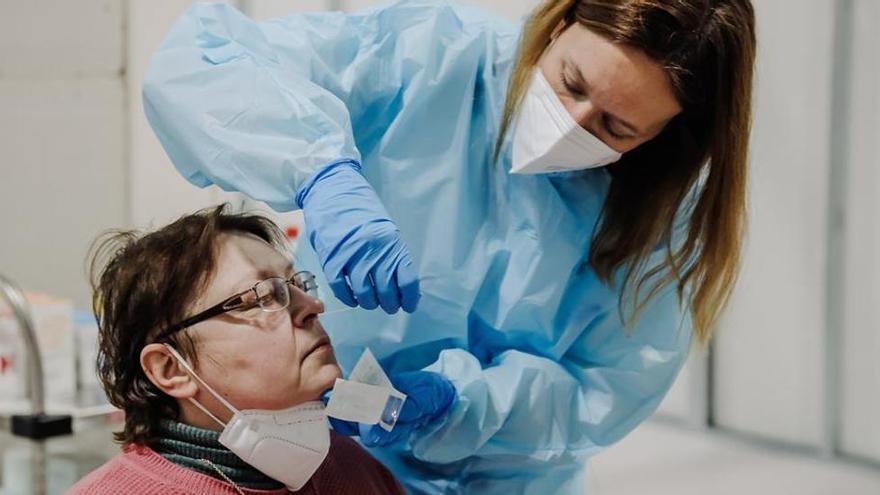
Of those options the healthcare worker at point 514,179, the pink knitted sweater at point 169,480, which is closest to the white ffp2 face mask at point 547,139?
the healthcare worker at point 514,179

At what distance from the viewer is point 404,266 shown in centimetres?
116

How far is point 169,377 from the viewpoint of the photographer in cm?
130

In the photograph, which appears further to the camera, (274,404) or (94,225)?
(94,225)

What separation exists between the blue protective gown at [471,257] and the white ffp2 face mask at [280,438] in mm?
160

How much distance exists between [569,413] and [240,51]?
25.1 inches

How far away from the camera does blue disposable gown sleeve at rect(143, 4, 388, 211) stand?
3.97ft

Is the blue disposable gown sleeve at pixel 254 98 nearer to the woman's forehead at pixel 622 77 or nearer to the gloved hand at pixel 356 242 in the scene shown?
the gloved hand at pixel 356 242

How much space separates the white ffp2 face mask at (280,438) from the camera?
126cm

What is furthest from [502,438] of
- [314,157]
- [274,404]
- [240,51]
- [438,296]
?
[240,51]

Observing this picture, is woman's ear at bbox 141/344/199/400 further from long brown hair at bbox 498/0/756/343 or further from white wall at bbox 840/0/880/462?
white wall at bbox 840/0/880/462

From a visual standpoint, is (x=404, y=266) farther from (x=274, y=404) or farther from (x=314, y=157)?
(x=274, y=404)

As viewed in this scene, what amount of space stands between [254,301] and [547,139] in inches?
15.9

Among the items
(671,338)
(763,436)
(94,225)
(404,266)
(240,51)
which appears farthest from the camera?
(94,225)

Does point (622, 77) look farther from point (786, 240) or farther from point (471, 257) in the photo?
point (786, 240)
